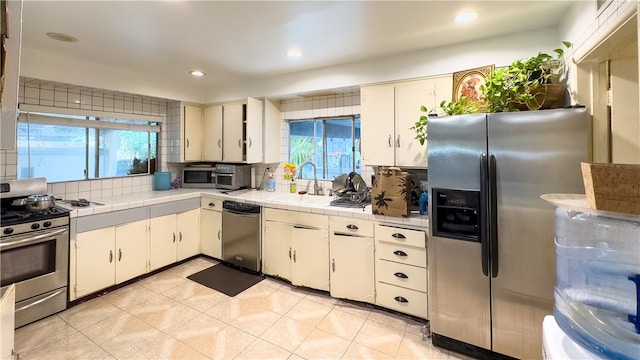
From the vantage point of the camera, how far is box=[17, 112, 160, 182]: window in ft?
9.43

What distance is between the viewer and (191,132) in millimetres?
4078

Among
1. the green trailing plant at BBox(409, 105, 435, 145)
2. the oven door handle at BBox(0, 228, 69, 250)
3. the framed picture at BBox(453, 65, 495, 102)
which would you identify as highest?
the framed picture at BBox(453, 65, 495, 102)

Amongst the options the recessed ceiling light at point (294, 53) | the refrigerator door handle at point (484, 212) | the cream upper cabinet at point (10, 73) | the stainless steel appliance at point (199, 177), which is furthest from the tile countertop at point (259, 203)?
the cream upper cabinet at point (10, 73)

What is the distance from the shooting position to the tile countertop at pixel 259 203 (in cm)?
248

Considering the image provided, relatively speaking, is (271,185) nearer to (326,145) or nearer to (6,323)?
(326,145)

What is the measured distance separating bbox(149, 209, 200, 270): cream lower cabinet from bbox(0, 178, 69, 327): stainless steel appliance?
81 cm

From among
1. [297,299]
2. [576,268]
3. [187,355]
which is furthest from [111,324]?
[576,268]

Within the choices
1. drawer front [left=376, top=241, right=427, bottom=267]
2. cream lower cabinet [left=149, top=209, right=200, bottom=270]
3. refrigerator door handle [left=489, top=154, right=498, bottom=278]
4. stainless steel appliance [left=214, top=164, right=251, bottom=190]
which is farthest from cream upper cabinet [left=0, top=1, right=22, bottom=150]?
stainless steel appliance [left=214, top=164, right=251, bottom=190]

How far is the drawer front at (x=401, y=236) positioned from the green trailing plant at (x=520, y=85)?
3.60ft

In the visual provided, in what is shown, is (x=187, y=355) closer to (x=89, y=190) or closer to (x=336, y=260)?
(x=336, y=260)

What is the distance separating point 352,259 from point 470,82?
1901 mm

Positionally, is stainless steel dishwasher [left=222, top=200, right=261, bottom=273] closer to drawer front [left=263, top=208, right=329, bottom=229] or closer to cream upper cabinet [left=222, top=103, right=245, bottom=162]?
drawer front [left=263, top=208, right=329, bottom=229]

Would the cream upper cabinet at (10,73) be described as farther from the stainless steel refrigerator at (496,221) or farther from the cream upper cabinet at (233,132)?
the cream upper cabinet at (233,132)

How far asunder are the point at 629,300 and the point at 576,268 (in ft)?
0.60
